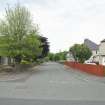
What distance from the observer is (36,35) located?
5309cm

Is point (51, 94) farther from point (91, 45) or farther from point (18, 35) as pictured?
point (91, 45)

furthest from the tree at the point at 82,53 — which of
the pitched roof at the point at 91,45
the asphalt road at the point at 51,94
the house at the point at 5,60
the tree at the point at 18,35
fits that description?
the pitched roof at the point at 91,45

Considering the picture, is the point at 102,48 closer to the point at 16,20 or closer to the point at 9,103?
the point at 16,20

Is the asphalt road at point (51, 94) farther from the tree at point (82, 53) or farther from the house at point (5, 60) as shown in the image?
the tree at point (82, 53)

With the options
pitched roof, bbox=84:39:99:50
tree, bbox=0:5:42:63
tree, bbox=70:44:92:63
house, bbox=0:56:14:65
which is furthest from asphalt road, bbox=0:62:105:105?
pitched roof, bbox=84:39:99:50

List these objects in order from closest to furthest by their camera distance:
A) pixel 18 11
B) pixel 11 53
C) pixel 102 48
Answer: pixel 11 53 < pixel 18 11 < pixel 102 48

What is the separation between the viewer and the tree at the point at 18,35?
49375 mm

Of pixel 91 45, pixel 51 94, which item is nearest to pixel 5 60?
pixel 51 94

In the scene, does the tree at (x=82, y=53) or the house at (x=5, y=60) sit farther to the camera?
the tree at (x=82, y=53)

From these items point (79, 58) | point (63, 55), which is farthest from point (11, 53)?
point (63, 55)

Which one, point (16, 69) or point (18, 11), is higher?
point (18, 11)

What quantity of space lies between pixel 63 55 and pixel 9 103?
582 ft

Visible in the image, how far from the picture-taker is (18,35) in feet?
168

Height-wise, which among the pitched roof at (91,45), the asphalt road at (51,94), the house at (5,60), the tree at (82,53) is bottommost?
the asphalt road at (51,94)
